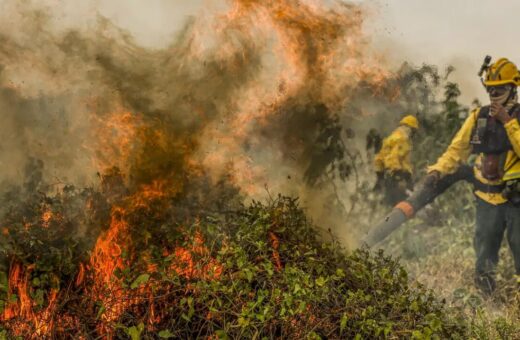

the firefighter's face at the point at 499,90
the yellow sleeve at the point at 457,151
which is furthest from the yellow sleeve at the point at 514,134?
the yellow sleeve at the point at 457,151

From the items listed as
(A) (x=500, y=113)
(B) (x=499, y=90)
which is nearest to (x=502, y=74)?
(B) (x=499, y=90)

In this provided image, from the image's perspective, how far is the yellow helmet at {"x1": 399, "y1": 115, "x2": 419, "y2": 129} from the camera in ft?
28.8

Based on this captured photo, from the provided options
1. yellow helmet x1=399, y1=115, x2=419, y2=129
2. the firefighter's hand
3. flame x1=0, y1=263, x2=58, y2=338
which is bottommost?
flame x1=0, y1=263, x2=58, y2=338

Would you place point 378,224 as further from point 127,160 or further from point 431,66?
point 127,160

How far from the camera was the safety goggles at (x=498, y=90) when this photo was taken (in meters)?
7.79

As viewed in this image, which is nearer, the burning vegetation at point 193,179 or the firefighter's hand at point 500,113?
the burning vegetation at point 193,179

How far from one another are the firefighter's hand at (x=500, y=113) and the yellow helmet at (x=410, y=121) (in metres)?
1.28

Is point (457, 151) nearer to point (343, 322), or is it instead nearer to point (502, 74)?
point (502, 74)

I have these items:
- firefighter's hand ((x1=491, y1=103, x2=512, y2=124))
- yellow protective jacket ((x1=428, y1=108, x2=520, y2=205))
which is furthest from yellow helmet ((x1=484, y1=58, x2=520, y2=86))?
yellow protective jacket ((x1=428, y1=108, x2=520, y2=205))

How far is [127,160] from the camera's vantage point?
649 cm

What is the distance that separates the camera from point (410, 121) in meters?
8.82

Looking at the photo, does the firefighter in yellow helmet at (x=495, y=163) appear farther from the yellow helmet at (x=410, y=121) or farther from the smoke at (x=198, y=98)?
the smoke at (x=198, y=98)

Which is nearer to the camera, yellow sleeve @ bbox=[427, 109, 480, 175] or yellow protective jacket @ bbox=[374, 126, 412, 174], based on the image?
yellow sleeve @ bbox=[427, 109, 480, 175]

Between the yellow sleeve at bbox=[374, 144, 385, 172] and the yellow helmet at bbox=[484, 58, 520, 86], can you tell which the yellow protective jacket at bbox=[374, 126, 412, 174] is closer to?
the yellow sleeve at bbox=[374, 144, 385, 172]
